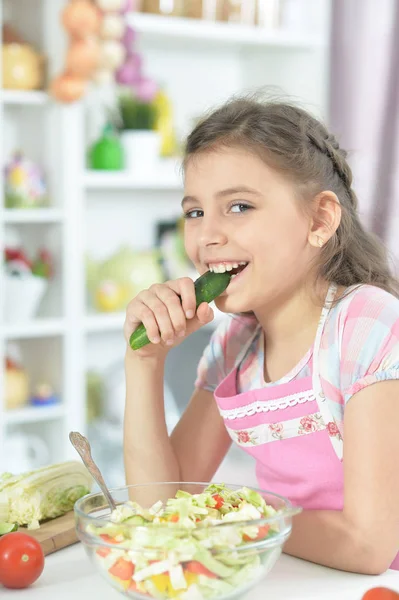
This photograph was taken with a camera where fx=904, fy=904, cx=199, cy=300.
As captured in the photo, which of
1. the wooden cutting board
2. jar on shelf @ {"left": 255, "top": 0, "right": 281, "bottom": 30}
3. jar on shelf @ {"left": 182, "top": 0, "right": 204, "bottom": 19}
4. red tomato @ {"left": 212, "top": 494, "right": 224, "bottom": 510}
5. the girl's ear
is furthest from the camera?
jar on shelf @ {"left": 255, "top": 0, "right": 281, "bottom": 30}

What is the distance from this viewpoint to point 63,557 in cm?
109

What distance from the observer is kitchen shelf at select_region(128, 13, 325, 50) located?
10.7ft

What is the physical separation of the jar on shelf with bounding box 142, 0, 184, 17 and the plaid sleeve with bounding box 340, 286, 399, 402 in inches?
91.1

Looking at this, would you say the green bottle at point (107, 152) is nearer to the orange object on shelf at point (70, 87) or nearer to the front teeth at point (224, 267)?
the orange object on shelf at point (70, 87)

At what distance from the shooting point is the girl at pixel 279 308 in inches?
49.1

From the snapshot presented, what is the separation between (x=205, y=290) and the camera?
1.25 m

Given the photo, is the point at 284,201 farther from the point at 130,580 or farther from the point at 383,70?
the point at 383,70

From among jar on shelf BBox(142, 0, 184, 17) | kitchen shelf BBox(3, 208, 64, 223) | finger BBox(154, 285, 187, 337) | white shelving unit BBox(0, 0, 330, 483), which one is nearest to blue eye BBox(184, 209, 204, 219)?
finger BBox(154, 285, 187, 337)

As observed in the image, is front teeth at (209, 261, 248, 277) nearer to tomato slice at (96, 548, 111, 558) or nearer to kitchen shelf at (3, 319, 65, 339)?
tomato slice at (96, 548, 111, 558)

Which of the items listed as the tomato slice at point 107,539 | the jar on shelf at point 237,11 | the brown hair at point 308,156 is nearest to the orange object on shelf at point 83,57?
the jar on shelf at point 237,11

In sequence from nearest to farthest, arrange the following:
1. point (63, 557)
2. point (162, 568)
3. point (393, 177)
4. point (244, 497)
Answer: point (162, 568)
point (244, 497)
point (63, 557)
point (393, 177)

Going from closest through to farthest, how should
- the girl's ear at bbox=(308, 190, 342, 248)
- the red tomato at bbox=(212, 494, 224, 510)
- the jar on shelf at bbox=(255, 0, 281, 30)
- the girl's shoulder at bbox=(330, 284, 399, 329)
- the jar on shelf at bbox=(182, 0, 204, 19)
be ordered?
the red tomato at bbox=(212, 494, 224, 510) → the girl's shoulder at bbox=(330, 284, 399, 329) → the girl's ear at bbox=(308, 190, 342, 248) → the jar on shelf at bbox=(182, 0, 204, 19) → the jar on shelf at bbox=(255, 0, 281, 30)

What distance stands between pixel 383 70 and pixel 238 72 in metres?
0.98

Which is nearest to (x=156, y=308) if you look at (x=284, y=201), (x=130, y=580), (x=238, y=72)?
(x=284, y=201)
